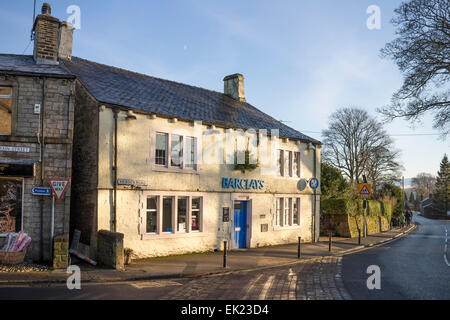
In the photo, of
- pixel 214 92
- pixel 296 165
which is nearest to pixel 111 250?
→ pixel 296 165

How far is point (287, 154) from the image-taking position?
21281mm

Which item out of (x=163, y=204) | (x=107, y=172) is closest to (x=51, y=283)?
(x=107, y=172)

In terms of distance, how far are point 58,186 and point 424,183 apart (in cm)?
14860

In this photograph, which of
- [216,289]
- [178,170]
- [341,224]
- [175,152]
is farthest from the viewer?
[341,224]

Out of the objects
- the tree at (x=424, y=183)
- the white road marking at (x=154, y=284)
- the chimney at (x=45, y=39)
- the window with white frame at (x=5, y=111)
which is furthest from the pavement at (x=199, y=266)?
the tree at (x=424, y=183)

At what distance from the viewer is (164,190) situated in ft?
50.5

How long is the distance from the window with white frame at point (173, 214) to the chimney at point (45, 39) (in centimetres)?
666

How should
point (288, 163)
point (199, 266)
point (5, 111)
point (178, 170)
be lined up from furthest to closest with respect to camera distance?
point (288, 163), point (178, 170), point (199, 266), point (5, 111)

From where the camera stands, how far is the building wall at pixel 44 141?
12.7m

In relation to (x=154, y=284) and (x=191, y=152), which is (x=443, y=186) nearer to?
(x=191, y=152)

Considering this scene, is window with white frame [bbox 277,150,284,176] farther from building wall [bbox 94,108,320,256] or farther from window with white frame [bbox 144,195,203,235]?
window with white frame [bbox 144,195,203,235]

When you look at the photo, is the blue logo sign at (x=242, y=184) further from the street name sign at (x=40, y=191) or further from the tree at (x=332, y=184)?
the tree at (x=332, y=184)

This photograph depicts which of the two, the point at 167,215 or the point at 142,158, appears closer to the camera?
the point at 142,158
